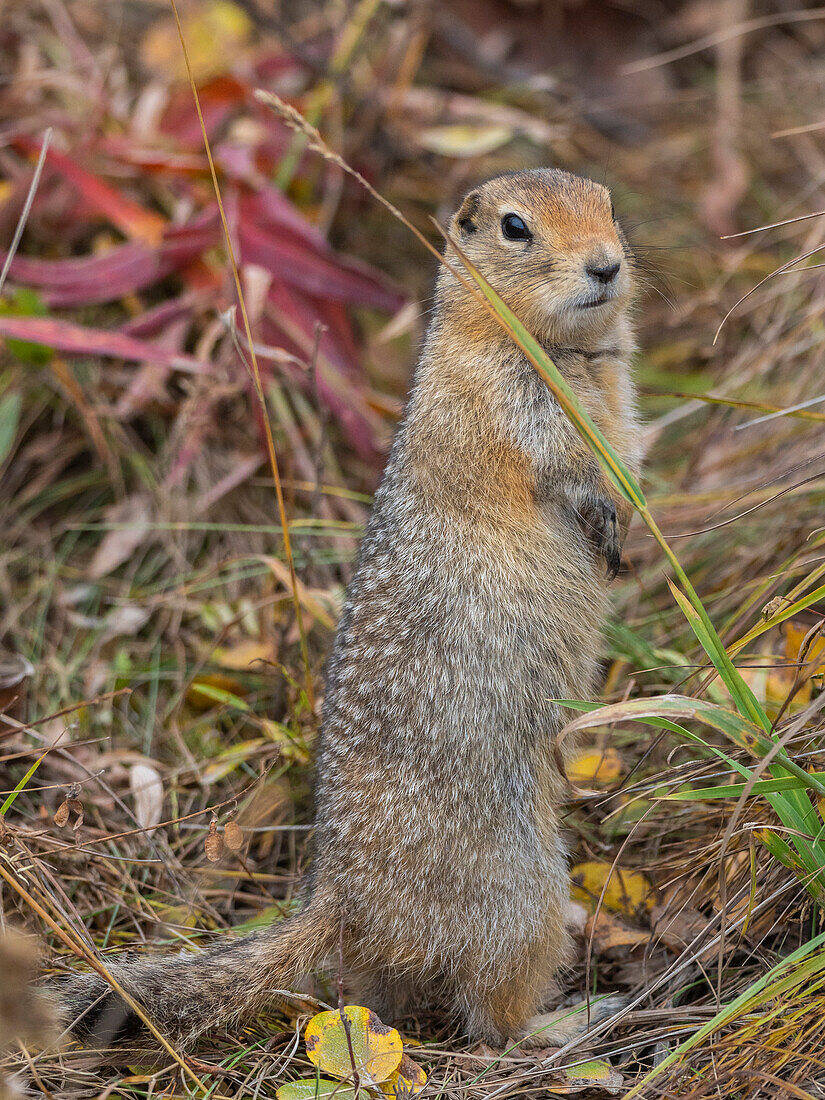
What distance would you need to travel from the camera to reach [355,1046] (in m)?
2.81

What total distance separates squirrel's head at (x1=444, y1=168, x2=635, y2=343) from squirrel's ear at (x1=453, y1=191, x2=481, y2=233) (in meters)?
0.09

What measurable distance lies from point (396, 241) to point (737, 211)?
2.32 meters

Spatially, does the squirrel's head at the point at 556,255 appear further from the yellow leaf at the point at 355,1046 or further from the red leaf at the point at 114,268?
the red leaf at the point at 114,268

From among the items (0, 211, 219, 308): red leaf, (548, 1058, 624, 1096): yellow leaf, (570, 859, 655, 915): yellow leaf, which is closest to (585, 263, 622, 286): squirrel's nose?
(570, 859, 655, 915): yellow leaf

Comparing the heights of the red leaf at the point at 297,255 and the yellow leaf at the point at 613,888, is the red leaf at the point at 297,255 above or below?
above

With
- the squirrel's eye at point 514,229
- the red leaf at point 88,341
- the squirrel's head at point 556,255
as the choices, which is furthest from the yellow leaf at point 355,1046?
the red leaf at point 88,341

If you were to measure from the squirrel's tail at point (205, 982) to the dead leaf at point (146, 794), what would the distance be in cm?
79

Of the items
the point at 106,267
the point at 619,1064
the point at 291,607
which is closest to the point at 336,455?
the point at 291,607

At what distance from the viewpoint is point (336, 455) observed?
5.43 meters

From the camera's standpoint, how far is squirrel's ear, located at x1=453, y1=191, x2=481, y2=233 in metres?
3.69

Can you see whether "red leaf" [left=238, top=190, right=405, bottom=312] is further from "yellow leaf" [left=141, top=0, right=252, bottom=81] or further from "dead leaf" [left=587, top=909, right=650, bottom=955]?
"dead leaf" [left=587, top=909, right=650, bottom=955]

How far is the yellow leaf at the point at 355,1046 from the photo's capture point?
108 inches

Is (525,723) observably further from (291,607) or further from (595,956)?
(291,607)

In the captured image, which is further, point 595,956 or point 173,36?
point 173,36
